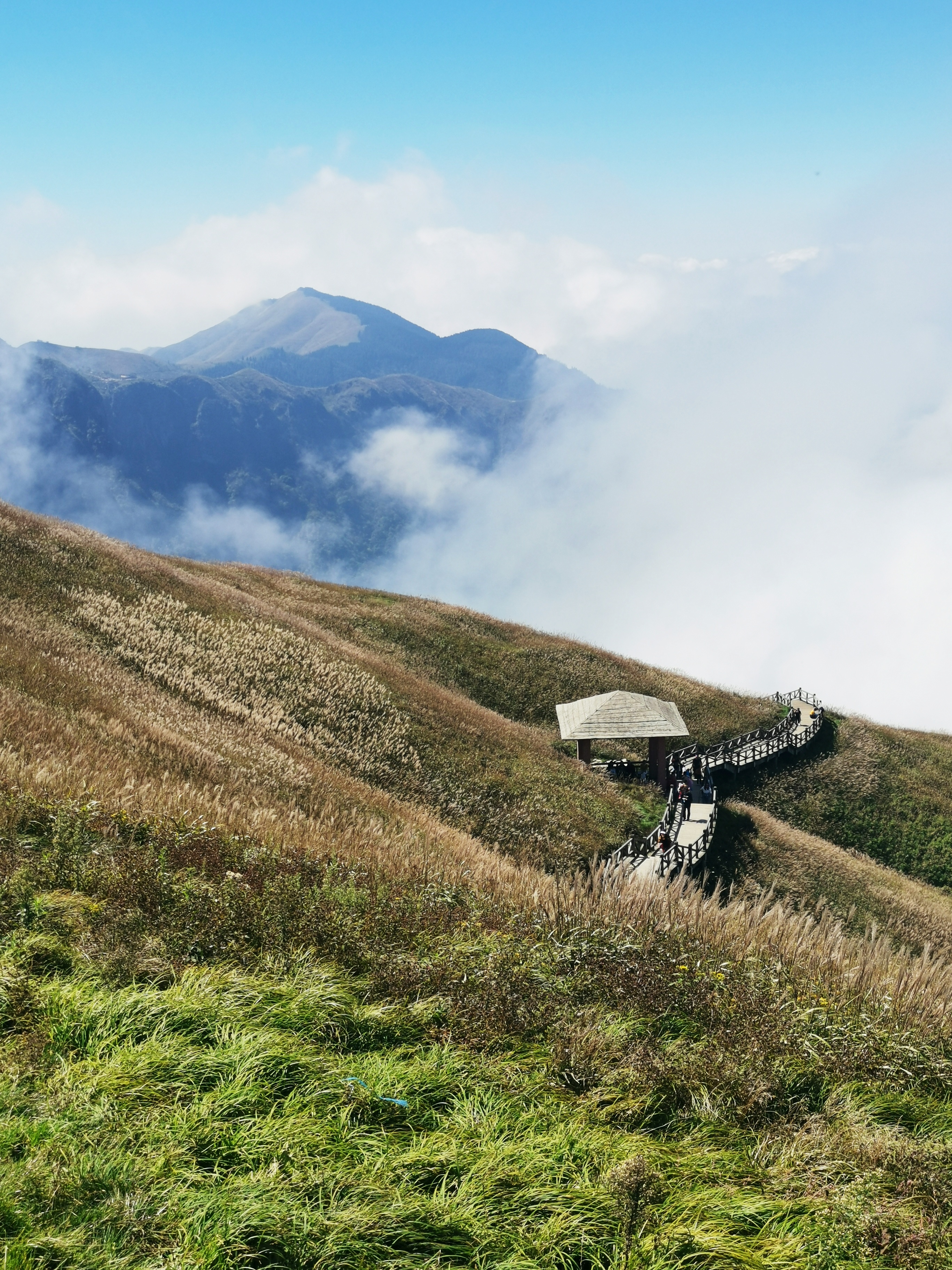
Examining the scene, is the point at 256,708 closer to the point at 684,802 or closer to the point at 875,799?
the point at 684,802

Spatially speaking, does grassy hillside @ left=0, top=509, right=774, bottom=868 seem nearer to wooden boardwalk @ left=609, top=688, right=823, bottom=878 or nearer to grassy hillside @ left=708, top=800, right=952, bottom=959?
wooden boardwalk @ left=609, top=688, right=823, bottom=878

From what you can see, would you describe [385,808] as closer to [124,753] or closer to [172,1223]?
[124,753]

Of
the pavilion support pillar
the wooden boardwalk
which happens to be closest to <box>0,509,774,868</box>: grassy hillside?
the wooden boardwalk

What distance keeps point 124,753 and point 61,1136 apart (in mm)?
8286

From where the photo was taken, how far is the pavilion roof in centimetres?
2892

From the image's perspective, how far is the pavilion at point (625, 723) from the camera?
1140 inches

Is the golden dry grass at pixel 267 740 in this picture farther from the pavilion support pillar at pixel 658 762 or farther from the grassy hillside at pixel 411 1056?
the pavilion support pillar at pixel 658 762

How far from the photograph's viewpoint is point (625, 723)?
95.7ft

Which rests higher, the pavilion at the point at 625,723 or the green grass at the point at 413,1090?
the pavilion at the point at 625,723

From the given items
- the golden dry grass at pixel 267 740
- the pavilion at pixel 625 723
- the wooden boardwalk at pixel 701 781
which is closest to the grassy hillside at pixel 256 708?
the golden dry grass at pixel 267 740

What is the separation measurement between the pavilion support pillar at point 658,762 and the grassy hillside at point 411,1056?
70.9ft

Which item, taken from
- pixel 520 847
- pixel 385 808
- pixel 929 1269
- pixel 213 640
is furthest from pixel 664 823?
pixel 929 1269

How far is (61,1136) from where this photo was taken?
330 cm

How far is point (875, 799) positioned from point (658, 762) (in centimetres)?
1549
